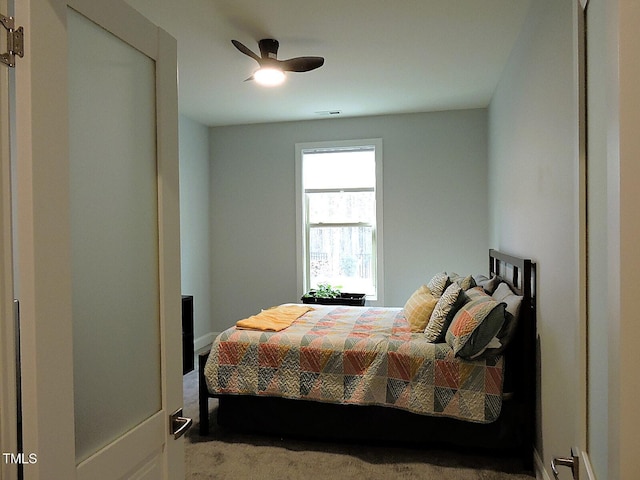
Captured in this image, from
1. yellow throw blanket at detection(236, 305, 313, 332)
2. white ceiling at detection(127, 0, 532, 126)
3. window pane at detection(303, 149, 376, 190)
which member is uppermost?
white ceiling at detection(127, 0, 532, 126)

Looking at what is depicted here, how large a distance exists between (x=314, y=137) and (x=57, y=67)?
4865mm

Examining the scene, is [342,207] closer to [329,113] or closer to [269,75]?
[329,113]

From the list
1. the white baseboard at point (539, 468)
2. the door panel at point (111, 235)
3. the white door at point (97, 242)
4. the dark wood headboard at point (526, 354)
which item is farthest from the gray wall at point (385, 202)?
the door panel at point (111, 235)

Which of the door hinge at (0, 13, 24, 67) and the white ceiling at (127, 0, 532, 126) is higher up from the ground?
the white ceiling at (127, 0, 532, 126)

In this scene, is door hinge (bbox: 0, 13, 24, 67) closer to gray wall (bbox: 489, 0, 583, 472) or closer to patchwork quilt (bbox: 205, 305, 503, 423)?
gray wall (bbox: 489, 0, 583, 472)

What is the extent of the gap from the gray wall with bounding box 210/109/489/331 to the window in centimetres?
12

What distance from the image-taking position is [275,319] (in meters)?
3.70

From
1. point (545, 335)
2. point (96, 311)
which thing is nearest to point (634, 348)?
point (96, 311)

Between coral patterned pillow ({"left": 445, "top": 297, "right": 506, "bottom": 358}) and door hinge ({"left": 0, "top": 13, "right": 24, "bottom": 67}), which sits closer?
door hinge ({"left": 0, "top": 13, "right": 24, "bottom": 67})

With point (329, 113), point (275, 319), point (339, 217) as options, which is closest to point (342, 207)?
point (339, 217)

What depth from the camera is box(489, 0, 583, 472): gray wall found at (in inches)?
79.1

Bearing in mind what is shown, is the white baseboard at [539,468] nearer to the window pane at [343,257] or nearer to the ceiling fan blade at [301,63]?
the ceiling fan blade at [301,63]

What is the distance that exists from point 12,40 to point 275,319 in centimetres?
296

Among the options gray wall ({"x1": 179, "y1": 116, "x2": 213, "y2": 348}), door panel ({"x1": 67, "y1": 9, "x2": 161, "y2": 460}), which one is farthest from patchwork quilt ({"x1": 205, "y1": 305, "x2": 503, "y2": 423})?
gray wall ({"x1": 179, "y1": 116, "x2": 213, "y2": 348})
